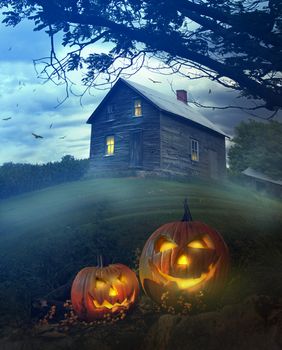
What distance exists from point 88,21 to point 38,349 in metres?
4.41

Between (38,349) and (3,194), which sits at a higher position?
(3,194)

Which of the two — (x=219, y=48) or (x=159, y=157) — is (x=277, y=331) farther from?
(x=159, y=157)

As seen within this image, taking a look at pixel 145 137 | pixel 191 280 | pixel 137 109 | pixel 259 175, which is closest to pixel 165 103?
pixel 137 109

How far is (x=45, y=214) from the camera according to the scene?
1520 cm

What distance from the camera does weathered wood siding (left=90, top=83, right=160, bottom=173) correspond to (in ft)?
68.9

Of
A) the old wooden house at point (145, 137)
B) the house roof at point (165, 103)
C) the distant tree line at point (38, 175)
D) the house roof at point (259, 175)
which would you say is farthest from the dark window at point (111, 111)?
the house roof at point (259, 175)

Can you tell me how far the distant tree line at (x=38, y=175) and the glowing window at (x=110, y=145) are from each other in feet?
7.68

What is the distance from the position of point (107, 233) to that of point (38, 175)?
1877 cm

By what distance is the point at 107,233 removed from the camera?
23.2ft

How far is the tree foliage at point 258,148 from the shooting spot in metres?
24.6

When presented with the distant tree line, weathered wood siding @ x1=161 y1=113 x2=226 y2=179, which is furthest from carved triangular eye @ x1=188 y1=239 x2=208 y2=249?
the distant tree line

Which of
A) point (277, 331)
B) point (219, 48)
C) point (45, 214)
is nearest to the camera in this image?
point (277, 331)

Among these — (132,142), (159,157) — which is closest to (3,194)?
(132,142)

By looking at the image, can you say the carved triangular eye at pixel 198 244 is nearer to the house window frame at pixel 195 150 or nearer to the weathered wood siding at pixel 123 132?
the weathered wood siding at pixel 123 132
